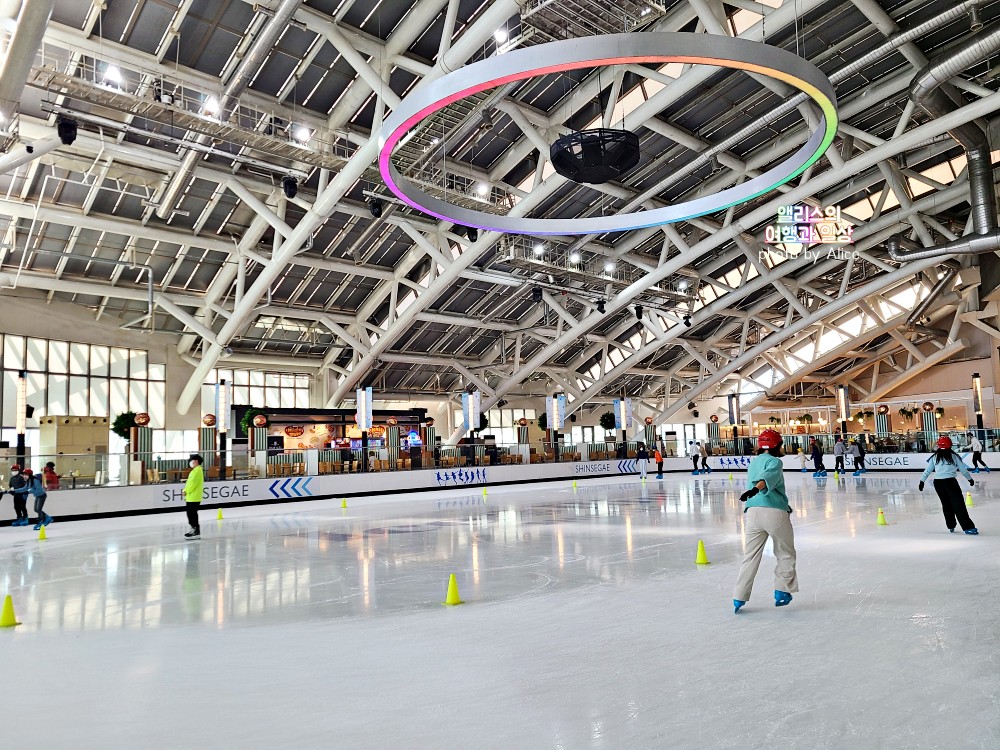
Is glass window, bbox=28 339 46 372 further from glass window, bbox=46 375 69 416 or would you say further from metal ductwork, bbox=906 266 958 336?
metal ductwork, bbox=906 266 958 336

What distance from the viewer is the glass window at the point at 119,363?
1297 inches

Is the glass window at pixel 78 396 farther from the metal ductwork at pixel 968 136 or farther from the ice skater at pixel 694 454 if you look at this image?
the metal ductwork at pixel 968 136

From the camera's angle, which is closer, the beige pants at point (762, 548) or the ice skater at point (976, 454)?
the beige pants at point (762, 548)

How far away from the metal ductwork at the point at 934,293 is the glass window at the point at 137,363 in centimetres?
4399

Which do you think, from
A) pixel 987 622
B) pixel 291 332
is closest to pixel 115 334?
pixel 291 332

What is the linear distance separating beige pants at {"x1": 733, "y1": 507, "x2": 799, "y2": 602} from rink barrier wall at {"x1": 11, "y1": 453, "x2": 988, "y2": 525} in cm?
2052

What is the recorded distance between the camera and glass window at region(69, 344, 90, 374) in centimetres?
3123

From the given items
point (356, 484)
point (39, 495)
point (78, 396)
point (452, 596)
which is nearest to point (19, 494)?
point (39, 495)

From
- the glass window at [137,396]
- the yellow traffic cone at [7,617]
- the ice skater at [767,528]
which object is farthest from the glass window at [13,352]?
the ice skater at [767,528]

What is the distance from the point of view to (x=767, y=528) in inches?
271

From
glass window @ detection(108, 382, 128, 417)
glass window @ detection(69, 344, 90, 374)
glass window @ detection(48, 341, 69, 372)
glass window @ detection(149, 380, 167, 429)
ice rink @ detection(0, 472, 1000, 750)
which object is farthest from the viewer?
glass window @ detection(149, 380, 167, 429)

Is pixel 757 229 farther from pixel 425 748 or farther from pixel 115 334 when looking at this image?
pixel 425 748

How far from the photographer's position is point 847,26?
68.6 ft

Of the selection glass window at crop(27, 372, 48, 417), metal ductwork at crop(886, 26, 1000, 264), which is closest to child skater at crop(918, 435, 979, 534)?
metal ductwork at crop(886, 26, 1000, 264)
